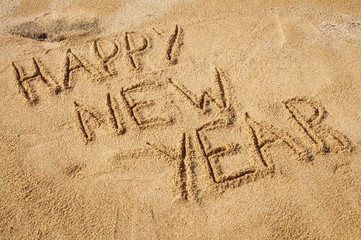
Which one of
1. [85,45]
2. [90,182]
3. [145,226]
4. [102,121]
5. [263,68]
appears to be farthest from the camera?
[85,45]

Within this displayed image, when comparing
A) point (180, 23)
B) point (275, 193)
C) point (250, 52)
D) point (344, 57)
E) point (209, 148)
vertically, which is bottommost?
point (275, 193)

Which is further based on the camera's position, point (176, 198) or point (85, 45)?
point (85, 45)

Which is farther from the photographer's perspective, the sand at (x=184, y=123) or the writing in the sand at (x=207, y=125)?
the writing in the sand at (x=207, y=125)

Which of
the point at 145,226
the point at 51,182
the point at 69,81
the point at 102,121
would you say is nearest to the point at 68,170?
the point at 51,182

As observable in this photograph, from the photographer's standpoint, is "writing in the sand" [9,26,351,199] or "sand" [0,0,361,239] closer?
"sand" [0,0,361,239]

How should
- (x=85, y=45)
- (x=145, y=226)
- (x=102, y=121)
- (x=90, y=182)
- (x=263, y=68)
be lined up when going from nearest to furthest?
(x=145, y=226), (x=90, y=182), (x=102, y=121), (x=263, y=68), (x=85, y=45)

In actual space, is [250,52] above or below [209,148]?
above

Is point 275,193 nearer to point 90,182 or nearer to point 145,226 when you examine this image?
point 145,226
